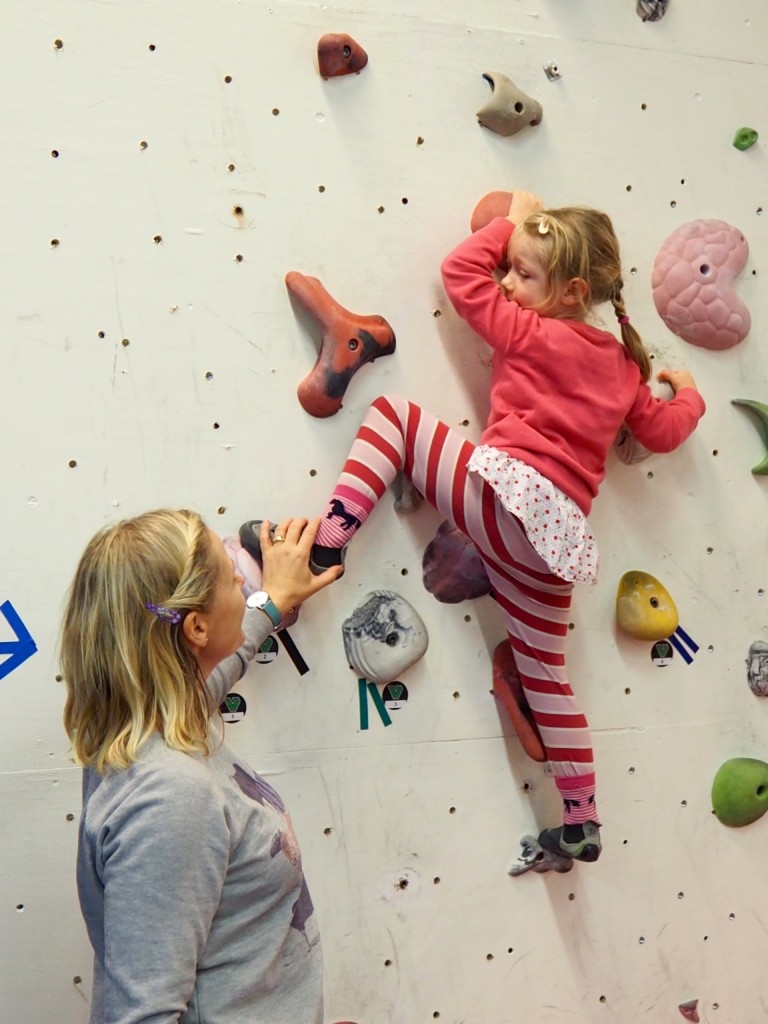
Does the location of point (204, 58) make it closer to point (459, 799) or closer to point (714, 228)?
point (714, 228)

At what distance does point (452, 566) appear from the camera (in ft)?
4.71

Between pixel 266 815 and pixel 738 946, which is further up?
pixel 266 815

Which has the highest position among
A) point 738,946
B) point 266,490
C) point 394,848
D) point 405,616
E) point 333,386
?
point 333,386

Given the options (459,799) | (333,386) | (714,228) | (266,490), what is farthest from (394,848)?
(714,228)

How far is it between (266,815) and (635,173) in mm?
1104

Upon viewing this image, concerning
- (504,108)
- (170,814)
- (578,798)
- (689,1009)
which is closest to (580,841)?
(578,798)

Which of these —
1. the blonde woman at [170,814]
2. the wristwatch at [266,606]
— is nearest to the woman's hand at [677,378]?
the wristwatch at [266,606]

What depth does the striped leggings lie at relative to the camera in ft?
4.41

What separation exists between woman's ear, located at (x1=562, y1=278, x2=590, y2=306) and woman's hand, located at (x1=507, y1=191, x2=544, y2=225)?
0.41 ft

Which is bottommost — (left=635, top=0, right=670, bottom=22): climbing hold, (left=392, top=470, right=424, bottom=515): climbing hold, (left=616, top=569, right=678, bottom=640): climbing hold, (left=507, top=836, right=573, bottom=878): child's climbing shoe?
(left=507, top=836, right=573, bottom=878): child's climbing shoe

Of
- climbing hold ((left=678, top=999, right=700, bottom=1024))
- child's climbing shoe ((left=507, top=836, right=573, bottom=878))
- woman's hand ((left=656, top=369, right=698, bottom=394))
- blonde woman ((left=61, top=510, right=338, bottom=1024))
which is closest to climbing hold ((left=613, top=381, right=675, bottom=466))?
woman's hand ((left=656, top=369, right=698, bottom=394))

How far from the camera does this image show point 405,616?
1415 mm

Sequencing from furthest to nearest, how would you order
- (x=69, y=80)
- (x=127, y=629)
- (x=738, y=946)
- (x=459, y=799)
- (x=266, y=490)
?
(x=738, y=946)
(x=459, y=799)
(x=266, y=490)
(x=69, y=80)
(x=127, y=629)

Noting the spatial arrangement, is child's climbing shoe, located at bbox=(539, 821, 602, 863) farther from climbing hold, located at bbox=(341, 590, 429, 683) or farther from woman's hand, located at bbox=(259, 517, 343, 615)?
woman's hand, located at bbox=(259, 517, 343, 615)
